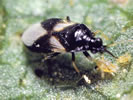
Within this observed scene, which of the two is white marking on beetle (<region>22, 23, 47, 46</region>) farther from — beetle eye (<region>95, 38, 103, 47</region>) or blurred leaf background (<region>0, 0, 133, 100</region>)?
beetle eye (<region>95, 38, 103, 47</region>)

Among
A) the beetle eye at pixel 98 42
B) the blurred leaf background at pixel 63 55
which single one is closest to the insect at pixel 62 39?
the beetle eye at pixel 98 42

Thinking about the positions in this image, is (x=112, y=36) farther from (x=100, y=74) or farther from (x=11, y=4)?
(x=11, y=4)

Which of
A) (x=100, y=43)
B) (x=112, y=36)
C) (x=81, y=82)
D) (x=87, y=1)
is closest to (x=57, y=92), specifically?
(x=81, y=82)

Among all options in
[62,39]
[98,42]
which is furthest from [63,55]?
[98,42]

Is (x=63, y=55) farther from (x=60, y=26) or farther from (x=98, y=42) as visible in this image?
(x=98, y=42)

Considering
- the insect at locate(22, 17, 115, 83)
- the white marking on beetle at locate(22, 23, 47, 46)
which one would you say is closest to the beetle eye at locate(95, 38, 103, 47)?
the insect at locate(22, 17, 115, 83)

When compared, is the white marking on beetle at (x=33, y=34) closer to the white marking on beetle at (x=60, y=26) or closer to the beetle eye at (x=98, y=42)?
the white marking on beetle at (x=60, y=26)
